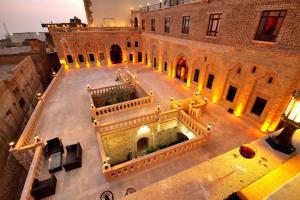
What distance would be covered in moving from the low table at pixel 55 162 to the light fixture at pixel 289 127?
8.76 meters

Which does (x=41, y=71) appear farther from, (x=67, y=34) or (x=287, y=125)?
(x=287, y=125)

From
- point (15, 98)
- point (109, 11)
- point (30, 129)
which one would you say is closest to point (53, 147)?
point (30, 129)

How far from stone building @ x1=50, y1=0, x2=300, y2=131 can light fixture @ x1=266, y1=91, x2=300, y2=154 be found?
20.8 feet

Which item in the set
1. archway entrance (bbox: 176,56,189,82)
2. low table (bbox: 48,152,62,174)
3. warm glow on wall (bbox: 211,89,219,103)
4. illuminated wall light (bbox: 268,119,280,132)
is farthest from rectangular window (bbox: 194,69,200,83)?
low table (bbox: 48,152,62,174)

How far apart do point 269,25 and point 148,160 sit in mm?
10485

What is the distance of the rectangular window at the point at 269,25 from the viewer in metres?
8.23

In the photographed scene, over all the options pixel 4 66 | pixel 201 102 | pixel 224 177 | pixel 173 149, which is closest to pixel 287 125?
pixel 224 177

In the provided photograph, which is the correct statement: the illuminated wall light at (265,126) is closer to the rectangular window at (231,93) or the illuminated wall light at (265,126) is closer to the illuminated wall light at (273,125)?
the illuminated wall light at (273,125)

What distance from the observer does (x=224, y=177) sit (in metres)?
3.14

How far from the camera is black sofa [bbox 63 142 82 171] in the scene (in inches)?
285

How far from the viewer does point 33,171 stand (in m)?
6.51

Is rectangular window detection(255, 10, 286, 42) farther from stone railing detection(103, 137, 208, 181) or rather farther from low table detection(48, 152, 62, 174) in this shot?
low table detection(48, 152, 62, 174)

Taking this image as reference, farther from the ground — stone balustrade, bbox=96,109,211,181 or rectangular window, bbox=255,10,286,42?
rectangular window, bbox=255,10,286,42

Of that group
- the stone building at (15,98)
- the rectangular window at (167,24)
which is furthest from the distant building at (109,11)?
the rectangular window at (167,24)
